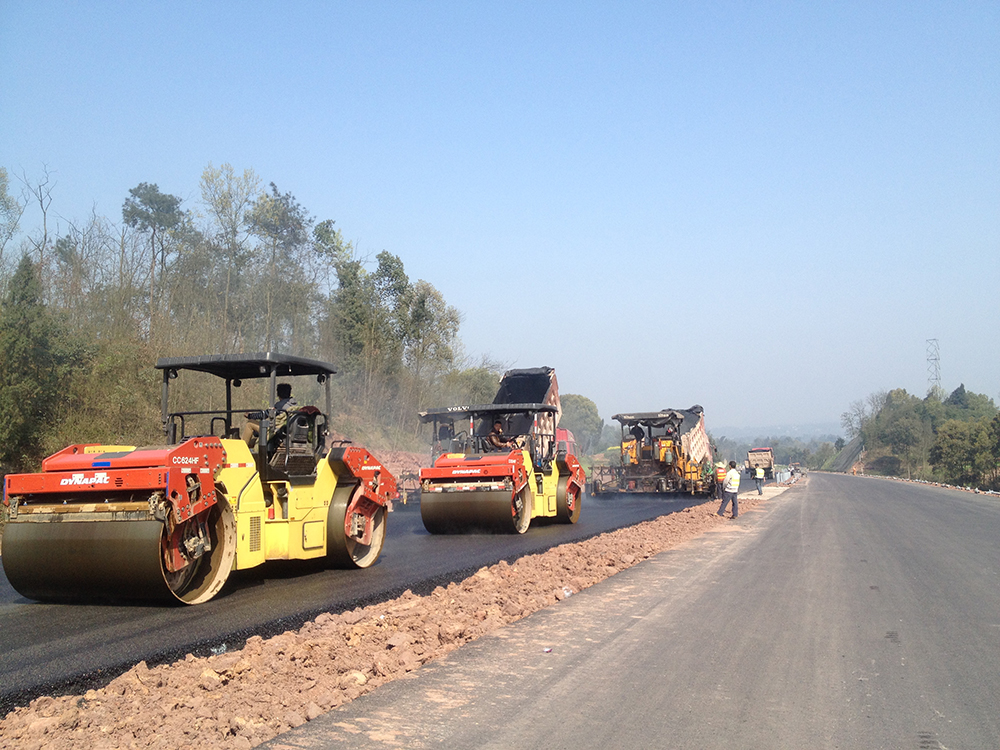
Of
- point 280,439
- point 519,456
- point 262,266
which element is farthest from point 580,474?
point 262,266

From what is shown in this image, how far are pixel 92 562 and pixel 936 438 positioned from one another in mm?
65093

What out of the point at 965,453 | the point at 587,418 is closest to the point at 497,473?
the point at 965,453

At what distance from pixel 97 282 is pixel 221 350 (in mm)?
3609

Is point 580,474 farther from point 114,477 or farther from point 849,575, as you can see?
point 114,477

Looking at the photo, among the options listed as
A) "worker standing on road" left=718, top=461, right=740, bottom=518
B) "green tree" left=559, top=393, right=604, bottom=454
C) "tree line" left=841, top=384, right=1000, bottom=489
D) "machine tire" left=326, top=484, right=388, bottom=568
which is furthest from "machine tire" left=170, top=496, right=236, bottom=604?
"green tree" left=559, top=393, right=604, bottom=454

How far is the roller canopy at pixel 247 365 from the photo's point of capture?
8234 millimetres

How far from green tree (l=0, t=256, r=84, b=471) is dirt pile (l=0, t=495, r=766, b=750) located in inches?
406

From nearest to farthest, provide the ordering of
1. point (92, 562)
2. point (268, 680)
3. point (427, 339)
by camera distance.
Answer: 1. point (268, 680)
2. point (92, 562)
3. point (427, 339)

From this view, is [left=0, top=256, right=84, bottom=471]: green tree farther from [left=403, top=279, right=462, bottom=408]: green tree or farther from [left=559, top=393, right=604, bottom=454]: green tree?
[left=559, top=393, right=604, bottom=454]: green tree

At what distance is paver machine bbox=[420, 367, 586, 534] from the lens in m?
12.9

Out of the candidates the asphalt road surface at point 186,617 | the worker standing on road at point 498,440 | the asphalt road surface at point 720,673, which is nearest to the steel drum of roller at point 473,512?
the worker standing on road at point 498,440

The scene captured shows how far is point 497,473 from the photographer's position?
1295 cm

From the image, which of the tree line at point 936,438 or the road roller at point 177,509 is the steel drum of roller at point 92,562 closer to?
the road roller at point 177,509

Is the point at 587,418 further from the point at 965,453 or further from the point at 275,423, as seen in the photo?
the point at 275,423
